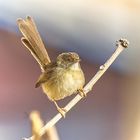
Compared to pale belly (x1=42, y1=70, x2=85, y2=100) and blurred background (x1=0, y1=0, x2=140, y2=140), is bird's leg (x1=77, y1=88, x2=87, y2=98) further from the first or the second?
blurred background (x1=0, y1=0, x2=140, y2=140)

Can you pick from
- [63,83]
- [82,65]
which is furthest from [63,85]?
[82,65]

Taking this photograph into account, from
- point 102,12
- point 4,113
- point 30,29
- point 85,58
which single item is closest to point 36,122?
point 30,29

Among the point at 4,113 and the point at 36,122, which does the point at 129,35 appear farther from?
the point at 36,122

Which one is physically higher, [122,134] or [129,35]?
[129,35]

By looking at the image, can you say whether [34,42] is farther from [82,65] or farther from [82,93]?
[82,65]

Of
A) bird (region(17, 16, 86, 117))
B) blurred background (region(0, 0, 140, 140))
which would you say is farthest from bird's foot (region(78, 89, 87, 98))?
blurred background (region(0, 0, 140, 140))

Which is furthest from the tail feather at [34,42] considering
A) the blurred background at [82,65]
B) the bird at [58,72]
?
the blurred background at [82,65]
